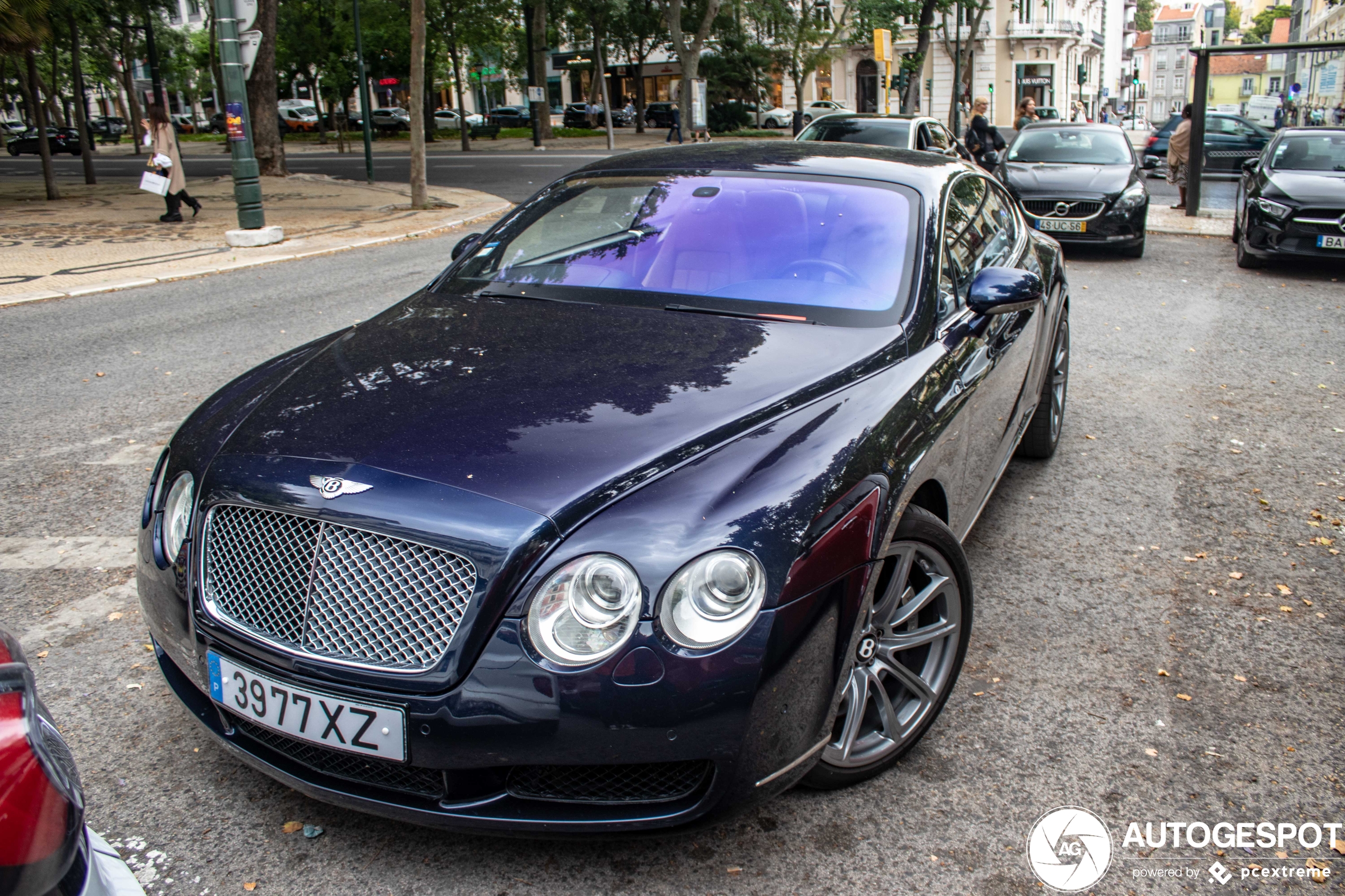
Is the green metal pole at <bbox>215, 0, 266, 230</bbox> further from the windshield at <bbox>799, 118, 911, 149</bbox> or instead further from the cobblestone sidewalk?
the windshield at <bbox>799, 118, 911, 149</bbox>

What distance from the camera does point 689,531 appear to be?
2.18 m

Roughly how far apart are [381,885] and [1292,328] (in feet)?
28.2

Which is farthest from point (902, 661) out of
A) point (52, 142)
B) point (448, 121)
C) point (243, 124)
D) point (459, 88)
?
point (448, 121)

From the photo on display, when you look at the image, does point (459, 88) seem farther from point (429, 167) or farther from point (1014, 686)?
point (1014, 686)

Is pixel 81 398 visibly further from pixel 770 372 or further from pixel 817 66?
pixel 817 66

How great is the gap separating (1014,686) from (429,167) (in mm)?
28732

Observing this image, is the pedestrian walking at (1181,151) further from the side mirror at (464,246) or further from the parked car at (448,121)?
the parked car at (448,121)

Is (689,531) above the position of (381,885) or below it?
above

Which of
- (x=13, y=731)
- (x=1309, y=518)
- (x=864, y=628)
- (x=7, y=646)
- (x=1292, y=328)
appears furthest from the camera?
(x=1292, y=328)

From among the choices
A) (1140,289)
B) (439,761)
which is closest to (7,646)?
(439,761)

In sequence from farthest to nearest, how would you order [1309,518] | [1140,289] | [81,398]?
[1140,289] < [81,398] < [1309,518]

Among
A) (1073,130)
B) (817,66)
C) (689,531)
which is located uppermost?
(817,66)

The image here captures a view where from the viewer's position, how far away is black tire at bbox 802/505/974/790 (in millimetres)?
2611

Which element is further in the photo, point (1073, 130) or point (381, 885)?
point (1073, 130)
